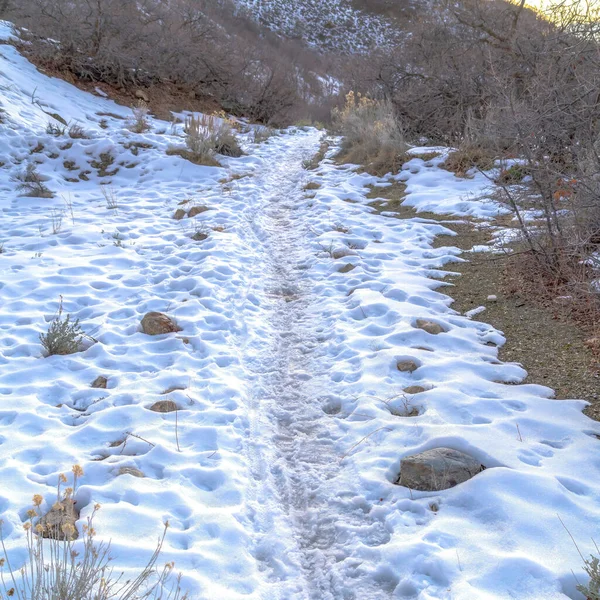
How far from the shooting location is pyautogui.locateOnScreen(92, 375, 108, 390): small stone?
376 cm

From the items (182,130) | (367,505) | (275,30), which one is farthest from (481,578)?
(275,30)

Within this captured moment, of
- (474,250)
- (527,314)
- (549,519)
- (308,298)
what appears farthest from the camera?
(474,250)

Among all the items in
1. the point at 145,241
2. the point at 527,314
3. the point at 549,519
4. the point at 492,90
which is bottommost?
the point at 145,241

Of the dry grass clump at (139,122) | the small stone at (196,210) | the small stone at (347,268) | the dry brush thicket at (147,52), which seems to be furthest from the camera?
the dry brush thicket at (147,52)

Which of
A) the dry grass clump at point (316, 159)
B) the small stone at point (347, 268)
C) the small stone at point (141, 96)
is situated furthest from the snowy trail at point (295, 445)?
the small stone at point (141, 96)

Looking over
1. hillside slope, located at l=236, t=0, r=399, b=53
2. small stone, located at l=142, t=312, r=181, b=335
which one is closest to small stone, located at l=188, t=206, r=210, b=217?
small stone, located at l=142, t=312, r=181, b=335

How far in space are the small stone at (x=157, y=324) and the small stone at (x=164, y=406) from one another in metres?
1.06

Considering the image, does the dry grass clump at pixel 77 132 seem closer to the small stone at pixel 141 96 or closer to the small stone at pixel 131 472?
the small stone at pixel 141 96

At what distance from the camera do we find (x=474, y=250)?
6.18 m

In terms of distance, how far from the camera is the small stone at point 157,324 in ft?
14.9

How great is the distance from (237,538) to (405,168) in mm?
8033

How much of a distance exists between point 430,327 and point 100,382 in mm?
2685

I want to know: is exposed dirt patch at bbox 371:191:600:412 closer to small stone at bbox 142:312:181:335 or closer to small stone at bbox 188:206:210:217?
small stone at bbox 142:312:181:335

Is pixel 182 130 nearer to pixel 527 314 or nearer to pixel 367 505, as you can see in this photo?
pixel 527 314
